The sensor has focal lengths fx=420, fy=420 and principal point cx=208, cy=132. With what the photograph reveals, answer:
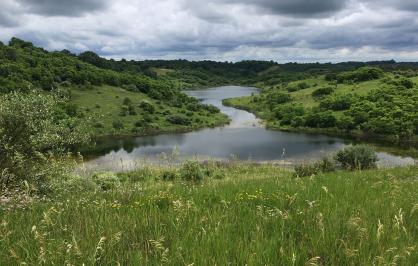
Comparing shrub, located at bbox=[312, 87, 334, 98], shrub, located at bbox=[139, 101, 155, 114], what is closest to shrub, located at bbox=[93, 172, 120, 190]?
shrub, located at bbox=[139, 101, 155, 114]

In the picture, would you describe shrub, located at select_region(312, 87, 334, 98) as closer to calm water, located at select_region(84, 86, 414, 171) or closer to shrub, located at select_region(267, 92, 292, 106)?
shrub, located at select_region(267, 92, 292, 106)

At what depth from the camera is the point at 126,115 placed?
379 feet

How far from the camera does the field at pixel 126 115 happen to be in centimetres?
10588

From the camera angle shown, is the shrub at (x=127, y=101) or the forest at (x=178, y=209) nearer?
the forest at (x=178, y=209)

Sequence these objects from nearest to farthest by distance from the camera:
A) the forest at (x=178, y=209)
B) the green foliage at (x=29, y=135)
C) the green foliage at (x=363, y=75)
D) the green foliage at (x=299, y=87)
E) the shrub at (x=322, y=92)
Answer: the forest at (x=178, y=209)
the green foliage at (x=29, y=135)
the shrub at (x=322, y=92)
the green foliage at (x=363, y=75)
the green foliage at (x=299, y=87)

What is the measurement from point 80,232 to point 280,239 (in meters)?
2.16

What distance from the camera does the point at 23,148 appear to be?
50.3 feet

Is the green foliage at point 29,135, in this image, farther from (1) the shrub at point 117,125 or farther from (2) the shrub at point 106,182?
(1) the shrub at point 117,125

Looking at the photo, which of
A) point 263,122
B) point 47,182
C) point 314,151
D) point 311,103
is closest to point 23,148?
point 47,182

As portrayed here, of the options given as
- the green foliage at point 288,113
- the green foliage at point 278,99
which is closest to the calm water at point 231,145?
the green foliage at point 288,113

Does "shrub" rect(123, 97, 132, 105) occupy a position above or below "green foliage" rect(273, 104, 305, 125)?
above

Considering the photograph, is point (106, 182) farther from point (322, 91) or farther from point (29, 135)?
point (322, 91)

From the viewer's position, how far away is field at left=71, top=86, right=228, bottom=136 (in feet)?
347

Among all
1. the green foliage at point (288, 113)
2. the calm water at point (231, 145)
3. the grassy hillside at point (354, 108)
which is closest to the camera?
the calm water at point (231, 145)
